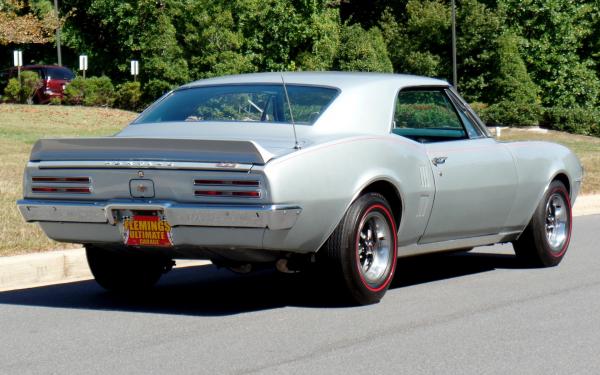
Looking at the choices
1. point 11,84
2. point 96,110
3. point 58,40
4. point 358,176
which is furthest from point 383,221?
point 58,40

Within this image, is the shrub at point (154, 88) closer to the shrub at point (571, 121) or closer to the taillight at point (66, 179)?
the shrub at point (571, 121)

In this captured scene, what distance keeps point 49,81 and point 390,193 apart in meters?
33.5

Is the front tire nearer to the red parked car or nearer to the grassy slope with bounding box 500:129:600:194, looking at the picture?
the grassy slope with bounding box 500:129:600:194

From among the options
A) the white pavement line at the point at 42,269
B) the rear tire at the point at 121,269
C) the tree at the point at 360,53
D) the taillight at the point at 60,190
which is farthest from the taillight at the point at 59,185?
the tree at the point at 360,53

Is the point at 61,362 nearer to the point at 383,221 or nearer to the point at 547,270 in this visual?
the point at 383,221

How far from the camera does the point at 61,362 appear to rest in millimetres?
6332

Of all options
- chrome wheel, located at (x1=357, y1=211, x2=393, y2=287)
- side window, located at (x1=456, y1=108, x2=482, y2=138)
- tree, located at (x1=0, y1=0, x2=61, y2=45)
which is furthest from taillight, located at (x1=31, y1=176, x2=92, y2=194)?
tree, located at (x1=0, y1=0, x2=61, y2=45)

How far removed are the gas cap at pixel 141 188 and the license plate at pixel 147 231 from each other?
5.1 inches

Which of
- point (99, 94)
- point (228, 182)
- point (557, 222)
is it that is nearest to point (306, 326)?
point (228, 182)

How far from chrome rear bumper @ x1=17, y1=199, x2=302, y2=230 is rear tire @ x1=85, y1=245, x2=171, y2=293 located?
0.80 metres

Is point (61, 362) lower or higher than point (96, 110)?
higher

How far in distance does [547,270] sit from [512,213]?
2.54ft

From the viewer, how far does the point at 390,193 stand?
823 centimetres

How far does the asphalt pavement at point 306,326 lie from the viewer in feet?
20.4
